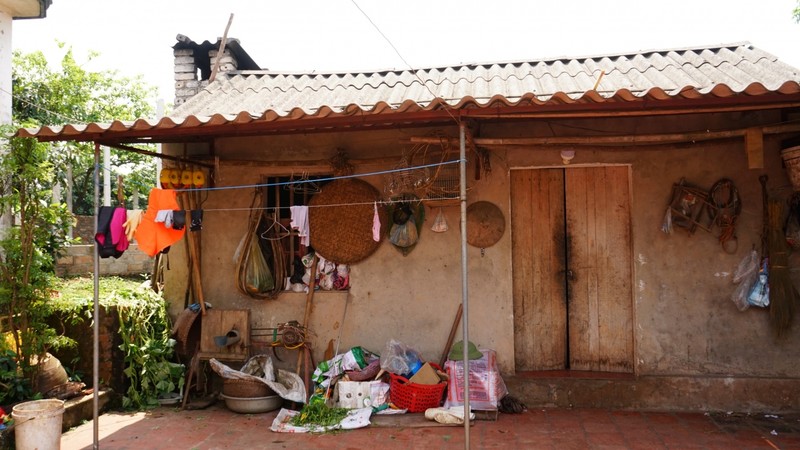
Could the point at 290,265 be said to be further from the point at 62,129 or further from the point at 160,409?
the point at 62,129

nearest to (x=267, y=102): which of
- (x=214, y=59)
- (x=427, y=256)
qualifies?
(x=214, y=59)

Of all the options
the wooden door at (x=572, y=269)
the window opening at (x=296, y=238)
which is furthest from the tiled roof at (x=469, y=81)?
the wooden door at (x=572, y=269)

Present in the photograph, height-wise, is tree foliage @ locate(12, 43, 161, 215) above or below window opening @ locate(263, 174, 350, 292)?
above

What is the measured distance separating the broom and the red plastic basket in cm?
349

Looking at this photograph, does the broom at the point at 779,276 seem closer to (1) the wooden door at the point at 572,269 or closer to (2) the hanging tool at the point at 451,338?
(1) the wooden door at the point at 572,269

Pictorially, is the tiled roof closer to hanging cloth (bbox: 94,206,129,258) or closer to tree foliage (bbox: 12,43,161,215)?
hanging cloth (bbox: 94,206,129,258)

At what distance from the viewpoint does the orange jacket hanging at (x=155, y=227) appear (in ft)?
17.2

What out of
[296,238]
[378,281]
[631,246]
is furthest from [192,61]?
[631,246]

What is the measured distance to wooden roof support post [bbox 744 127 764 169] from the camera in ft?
16.4

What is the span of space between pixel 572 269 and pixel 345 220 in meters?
2.74

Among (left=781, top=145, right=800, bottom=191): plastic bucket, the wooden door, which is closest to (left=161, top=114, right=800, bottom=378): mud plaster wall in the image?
the wooden door

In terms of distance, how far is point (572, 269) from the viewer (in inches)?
248

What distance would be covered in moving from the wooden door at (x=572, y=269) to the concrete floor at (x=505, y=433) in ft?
2.44

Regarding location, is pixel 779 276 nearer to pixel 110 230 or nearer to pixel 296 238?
pixel 296 238
